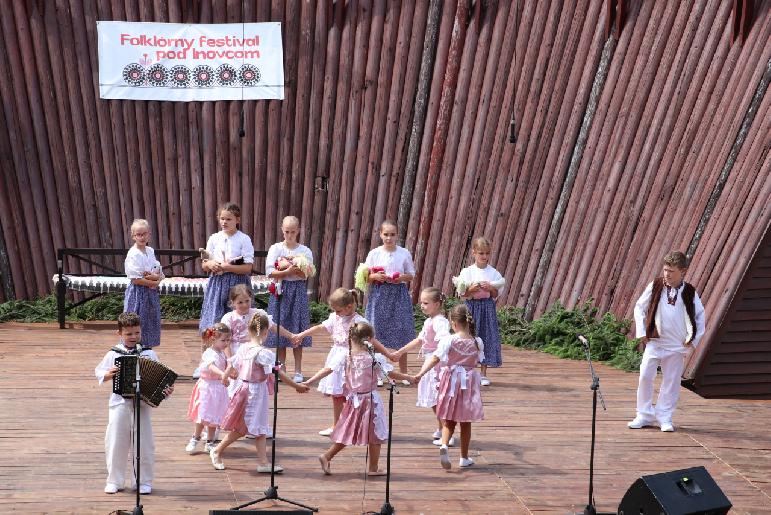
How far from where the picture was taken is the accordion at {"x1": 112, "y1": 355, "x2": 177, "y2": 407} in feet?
25.0

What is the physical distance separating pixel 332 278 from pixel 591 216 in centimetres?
327

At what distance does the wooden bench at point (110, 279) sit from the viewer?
1315 centimetres

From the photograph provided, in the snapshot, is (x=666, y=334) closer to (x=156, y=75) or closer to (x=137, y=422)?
(x=137, y=422)

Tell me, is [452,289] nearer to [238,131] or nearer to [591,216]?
[591,216]

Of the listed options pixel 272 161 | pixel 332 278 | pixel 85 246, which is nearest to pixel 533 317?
pixel 332 278

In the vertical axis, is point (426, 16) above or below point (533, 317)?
above

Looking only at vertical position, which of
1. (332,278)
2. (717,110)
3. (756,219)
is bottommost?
(332,278)

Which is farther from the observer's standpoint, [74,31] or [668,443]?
[74,31]

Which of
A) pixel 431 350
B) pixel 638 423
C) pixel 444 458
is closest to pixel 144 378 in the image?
pixel 444 458

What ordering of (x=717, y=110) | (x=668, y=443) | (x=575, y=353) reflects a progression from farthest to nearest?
(x=575, y=353) < (x=717, y=110) < (x=668, y=443)

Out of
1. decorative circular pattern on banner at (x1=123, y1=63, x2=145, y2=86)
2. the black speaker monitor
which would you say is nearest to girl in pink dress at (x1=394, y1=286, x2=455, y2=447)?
the black speaker monitor

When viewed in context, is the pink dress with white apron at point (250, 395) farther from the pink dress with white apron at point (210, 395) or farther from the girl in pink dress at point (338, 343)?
the girl in pink dress at point (338, 343)

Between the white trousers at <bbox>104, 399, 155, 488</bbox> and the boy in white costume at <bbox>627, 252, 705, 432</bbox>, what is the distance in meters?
4.08

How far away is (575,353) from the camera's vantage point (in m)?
12.4
